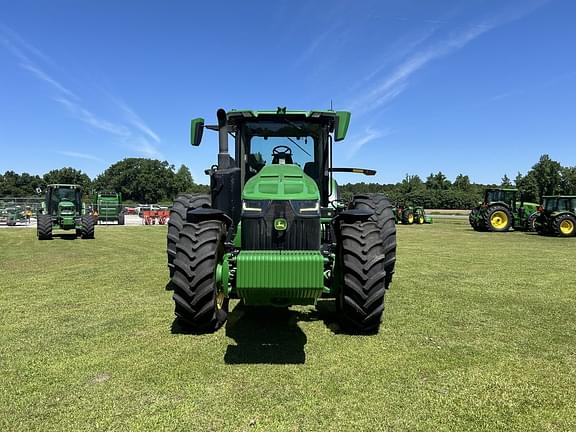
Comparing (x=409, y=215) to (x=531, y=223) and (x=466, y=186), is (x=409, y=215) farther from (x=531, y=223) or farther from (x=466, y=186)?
(x=466, y=186)

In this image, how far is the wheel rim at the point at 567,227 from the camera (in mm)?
21909

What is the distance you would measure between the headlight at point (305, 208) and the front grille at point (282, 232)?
5 cm

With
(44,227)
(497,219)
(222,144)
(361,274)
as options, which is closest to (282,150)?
(222,144)

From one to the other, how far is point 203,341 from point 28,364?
1743 mm

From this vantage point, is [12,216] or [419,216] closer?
[12,216]

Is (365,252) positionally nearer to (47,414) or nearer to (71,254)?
(47,414)

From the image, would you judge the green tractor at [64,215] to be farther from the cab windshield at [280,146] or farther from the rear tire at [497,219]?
the rear tire at [497,219]

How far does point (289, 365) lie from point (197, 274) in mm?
1358

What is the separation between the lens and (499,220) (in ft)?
83.9

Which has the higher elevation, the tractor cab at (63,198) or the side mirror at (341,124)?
the side mirror at (341,124)

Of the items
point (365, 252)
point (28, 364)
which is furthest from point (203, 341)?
point (365, 252)

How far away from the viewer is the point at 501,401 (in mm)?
3691

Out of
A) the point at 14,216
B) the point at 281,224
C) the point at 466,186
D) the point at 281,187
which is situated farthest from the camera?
the point at 466,186

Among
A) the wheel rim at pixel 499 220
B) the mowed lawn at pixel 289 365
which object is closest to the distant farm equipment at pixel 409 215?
the wheel rim at pixel 499 220
